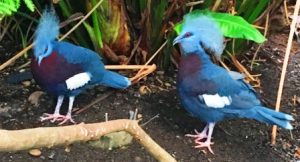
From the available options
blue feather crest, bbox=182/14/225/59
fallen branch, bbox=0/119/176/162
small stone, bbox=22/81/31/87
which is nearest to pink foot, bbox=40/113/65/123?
small stone, bbox=22/81/31/87

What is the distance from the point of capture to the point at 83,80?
270cm

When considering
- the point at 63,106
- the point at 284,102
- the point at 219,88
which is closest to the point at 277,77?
the point at 284,102

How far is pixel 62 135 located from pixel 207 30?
1100 mm

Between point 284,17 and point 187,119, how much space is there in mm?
723

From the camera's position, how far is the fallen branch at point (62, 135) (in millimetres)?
1540

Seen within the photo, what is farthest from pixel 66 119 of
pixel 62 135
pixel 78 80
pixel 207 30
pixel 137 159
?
pixel 62 135

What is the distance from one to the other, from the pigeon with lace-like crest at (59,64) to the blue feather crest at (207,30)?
390 millimetres

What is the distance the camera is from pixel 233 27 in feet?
8.81

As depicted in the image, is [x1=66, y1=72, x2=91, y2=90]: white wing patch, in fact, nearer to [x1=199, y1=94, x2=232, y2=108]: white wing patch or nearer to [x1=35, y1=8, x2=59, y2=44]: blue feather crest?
[x1=35, y1=8, x2=59, y2=44]: blue feather crest

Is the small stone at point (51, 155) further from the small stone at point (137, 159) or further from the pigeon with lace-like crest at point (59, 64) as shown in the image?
the small stone at point (137, 159)

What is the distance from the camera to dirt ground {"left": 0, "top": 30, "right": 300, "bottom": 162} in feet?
8.63

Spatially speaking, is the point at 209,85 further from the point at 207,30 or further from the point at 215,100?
the point at 207,30

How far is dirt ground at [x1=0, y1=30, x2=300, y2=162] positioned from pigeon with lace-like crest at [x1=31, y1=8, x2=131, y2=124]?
166mm

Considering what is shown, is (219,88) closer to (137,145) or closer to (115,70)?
(137,145)
